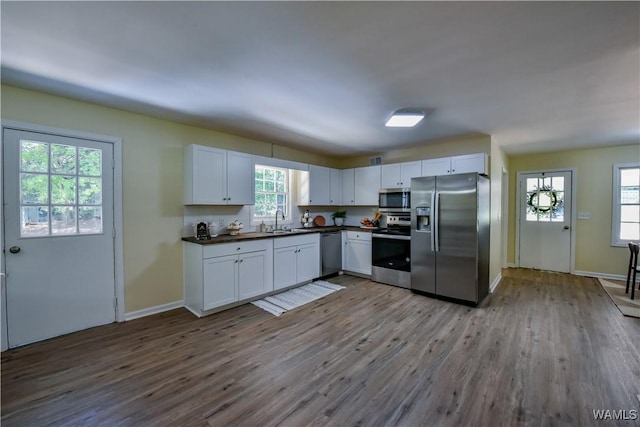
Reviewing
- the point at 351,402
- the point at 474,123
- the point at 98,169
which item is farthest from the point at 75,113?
the point at 474,123

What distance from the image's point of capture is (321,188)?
523cm

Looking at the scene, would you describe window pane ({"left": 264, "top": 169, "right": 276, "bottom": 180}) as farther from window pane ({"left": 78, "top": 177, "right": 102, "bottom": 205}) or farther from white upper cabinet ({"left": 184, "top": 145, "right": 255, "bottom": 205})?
window pane ({"left": 78, "top": 177, "right": 102, "bottom": 205})

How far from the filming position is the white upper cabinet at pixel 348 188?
215 inches

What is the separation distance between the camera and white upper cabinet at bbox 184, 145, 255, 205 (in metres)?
3.46

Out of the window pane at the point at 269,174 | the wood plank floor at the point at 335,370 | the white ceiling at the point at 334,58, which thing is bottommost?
the wood plank floor at the point at 335,370

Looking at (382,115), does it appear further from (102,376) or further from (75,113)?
(102,376)

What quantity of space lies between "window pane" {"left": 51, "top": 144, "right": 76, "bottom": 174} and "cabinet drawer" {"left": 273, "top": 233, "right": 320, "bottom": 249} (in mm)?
2404

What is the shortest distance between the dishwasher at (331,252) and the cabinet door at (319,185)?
69cm

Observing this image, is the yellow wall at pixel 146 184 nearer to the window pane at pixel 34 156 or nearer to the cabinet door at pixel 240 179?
the window pane at pixel 34 156

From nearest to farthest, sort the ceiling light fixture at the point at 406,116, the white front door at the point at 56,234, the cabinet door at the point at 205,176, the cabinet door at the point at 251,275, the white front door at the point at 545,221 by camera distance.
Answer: the white front door at the point at 56,234 < the ceiling light fixture at the point at 406,116 < the cabinet door at the point at 205,176 < the cabinet door at the point at 251,275 < the white front door at the point at 545,221

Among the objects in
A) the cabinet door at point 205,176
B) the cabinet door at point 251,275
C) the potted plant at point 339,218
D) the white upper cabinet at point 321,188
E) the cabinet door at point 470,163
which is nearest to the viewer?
the cabinet door at point 205,176

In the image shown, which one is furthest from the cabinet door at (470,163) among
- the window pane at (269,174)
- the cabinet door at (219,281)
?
the cabinet door at (219,281)

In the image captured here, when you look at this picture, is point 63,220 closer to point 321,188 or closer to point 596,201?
point 321,188

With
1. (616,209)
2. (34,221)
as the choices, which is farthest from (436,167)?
(34,221)
